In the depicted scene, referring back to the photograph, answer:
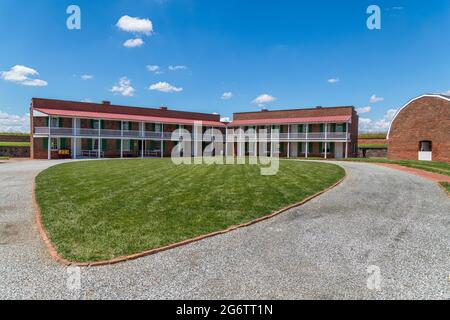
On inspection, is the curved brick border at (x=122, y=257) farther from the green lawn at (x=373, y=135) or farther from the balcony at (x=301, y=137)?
the green lawn at (x=373, y=135)

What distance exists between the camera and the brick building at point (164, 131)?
107ft

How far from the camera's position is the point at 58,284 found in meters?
4.22

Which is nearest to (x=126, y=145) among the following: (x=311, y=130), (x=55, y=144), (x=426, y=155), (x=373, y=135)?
(x=55, y=144)

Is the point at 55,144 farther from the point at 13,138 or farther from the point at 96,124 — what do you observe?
the point at 13,138

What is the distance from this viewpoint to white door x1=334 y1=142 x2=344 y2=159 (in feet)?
121

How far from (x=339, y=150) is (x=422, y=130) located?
30.9ft

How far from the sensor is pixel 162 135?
39062mm

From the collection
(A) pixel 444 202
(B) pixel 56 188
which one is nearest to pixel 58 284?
(B) pixel 56 188

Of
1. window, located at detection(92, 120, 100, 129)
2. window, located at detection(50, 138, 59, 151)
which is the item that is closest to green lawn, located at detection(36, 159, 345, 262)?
window, located at detection(50, 138, 59, 151)

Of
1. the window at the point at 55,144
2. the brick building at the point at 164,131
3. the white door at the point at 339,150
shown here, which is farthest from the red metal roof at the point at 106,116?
the white door at the point at 339,150

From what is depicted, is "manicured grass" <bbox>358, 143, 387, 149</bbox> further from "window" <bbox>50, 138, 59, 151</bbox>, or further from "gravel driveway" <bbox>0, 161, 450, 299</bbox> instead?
"window" <bbox>50, 138, 59, 151</bbox>
